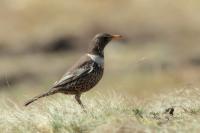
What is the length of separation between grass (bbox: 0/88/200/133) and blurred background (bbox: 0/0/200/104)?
Result: 22.9m

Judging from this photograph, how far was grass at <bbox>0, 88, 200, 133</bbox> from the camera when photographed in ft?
34.8

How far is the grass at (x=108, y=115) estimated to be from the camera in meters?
10.6

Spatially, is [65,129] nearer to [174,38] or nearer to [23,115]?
[23,115]

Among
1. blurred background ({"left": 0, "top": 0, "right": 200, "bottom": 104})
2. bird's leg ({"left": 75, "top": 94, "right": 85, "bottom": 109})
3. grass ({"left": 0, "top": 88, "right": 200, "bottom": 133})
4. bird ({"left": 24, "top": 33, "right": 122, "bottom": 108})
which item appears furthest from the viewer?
blurred background ({"left": 0, "top": 0, "right": 200, "bottom": 104})

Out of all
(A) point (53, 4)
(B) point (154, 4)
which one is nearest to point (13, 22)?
(A) point (53, 4)

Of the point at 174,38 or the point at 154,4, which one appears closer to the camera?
the point at 174,38

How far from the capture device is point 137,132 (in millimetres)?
10367

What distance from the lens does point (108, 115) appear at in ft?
37.1

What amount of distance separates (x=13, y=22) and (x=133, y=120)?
114 feet

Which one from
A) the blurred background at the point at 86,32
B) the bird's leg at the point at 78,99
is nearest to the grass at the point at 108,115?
the bird's leg at the point at 78,99

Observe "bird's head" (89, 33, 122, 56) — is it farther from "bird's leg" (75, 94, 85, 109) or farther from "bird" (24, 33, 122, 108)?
"bird's leg" (75, 94, 85, 109)

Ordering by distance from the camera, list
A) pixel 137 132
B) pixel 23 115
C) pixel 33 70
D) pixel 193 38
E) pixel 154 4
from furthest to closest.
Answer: pixel 154 4, pixel 193 38, pixel 33 70, pixel 23 115, pixel 137 132

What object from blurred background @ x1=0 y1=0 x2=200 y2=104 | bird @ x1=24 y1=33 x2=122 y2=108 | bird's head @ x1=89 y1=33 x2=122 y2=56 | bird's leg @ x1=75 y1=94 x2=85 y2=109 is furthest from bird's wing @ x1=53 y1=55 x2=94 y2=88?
blurred background @ x1=0 y1=0 x2=200 y2=104

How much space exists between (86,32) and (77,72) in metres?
31.4
